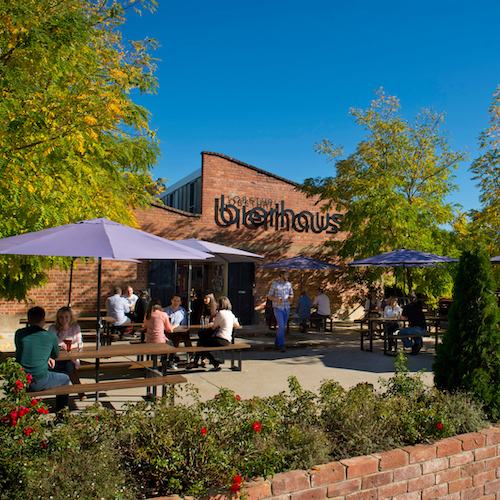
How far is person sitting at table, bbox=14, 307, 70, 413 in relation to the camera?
4742 mm

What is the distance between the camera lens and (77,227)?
5.43 metres

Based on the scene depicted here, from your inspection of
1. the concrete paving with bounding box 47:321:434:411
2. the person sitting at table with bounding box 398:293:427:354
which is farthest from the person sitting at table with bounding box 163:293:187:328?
the person sitting at table with bounding box 398:293:427:354

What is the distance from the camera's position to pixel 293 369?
8.26m

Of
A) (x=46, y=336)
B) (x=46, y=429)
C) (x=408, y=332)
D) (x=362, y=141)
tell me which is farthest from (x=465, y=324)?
(x=362, y=141)

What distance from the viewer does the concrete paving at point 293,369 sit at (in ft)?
21.4

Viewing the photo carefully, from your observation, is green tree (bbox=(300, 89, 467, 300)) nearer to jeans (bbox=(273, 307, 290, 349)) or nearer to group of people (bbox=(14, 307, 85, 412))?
A: jeans (bbox=(273, 307, 290, 349))

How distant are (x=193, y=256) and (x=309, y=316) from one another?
8.86 meters

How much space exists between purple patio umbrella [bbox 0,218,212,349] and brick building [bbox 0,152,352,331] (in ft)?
29.7

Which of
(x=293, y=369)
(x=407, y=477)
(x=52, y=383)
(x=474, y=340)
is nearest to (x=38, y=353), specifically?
(x=52, y=383)

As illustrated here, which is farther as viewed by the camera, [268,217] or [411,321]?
[268,217]

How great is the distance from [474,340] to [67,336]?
203 inches

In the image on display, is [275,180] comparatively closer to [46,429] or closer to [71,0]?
[71,0]

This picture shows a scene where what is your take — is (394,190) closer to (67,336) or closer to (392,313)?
(392,313)

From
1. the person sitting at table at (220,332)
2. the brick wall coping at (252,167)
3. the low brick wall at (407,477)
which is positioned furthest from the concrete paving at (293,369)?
the brick wall coping at (252,167)
